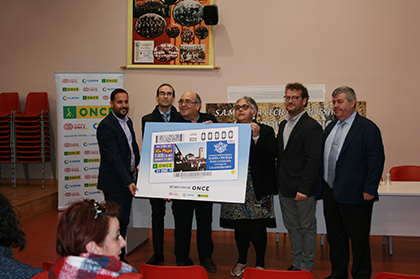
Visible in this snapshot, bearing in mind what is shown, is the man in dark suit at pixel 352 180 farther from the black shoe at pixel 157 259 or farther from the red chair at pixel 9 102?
the red chair at pixel 9 102

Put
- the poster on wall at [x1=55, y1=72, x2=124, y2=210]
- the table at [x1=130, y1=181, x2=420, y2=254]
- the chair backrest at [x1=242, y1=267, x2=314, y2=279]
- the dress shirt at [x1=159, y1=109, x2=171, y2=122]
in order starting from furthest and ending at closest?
the poster on wall at [x1=55, y1=72, x2=124, y2=210] < the dress shirt at [x1=159, y1=109, x2=171, y2=122] < the table at [x1=130, y1=181, x2=420, y2=254] < the chair backrest at [x1=242, y1=267, x2=314, y2=279]

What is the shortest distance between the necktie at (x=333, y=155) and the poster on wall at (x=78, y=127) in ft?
12.6

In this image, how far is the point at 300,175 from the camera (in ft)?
9.36

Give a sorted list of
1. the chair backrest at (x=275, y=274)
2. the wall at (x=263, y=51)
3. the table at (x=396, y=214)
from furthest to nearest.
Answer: the wall at (x=263, y=51), the table at (x=396, y=214), the chair backrest at (x=275, y=274)

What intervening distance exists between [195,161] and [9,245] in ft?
5.43

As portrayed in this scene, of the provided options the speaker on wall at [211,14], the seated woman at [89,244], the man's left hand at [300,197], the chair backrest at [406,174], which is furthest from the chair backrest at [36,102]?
the chair backrest at [406,174]

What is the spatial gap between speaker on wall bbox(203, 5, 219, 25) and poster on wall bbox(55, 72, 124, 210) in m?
1.88

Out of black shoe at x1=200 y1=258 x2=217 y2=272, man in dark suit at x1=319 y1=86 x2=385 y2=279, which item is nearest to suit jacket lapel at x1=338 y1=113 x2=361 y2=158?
man in dark suit at x1=319 y1=86 x2=385 y2=279

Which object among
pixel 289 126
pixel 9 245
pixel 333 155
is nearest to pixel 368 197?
pixel 333 155

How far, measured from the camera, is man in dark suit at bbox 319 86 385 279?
2.66 meters

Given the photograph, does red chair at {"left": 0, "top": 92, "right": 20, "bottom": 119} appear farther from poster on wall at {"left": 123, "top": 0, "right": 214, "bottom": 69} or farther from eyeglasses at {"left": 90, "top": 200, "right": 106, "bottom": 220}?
eyeglasses at {"left": 90, "top": 200, "right": 106, "bottom": 220}

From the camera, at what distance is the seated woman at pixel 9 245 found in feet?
3.88

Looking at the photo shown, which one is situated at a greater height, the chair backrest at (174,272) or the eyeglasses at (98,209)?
the eyeglasses at (98,209)

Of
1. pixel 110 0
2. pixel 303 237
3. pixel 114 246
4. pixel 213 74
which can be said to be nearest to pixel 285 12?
pixel 213 74
